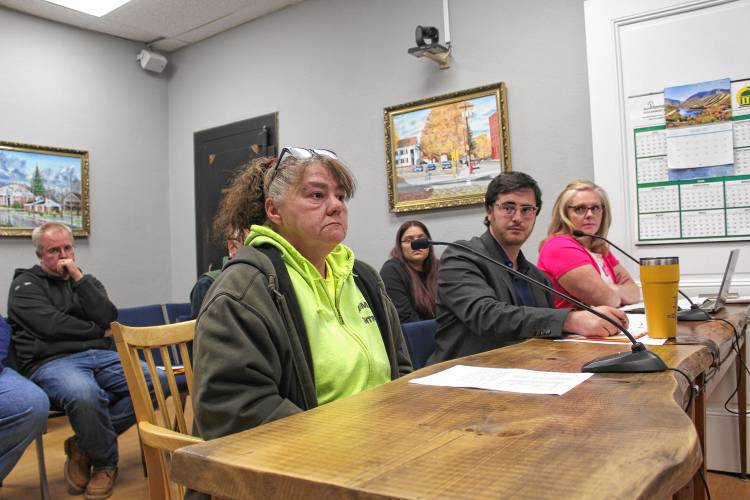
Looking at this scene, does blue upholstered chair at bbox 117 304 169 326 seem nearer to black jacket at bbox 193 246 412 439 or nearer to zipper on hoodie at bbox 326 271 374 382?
zipper on hoodie at bbox 326 271 374 382

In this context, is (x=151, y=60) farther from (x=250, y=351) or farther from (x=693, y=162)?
(x=250, y=351)

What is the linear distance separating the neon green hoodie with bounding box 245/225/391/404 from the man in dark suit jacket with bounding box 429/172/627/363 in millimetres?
499

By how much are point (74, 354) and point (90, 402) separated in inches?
17.9

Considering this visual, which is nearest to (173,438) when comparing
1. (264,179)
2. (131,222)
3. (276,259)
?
(276,259)

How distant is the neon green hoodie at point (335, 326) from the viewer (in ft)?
4.50

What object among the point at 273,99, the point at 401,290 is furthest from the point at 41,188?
the point at 401,290

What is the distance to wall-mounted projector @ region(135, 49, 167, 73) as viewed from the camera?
5.15 m

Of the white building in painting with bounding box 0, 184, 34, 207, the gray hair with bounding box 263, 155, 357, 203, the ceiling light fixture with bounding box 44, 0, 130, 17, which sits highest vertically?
the ceiling light fixture with bounding box 44, 0, 130, 17

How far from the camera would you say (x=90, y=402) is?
2809 millimetres

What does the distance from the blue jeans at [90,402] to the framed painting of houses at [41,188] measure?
1.82 metres

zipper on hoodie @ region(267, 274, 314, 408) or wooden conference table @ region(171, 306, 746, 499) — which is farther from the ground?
zipper on hoodie @ region(267, 274, 314, 408)

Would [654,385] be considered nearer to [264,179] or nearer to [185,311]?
[264,179]

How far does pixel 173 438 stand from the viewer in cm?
126

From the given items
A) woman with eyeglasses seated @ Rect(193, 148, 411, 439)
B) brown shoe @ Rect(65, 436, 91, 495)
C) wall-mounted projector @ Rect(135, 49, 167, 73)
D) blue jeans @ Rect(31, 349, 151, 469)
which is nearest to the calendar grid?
woman with eyeglasses seated @ Rect(193, 148, 411, 439)
